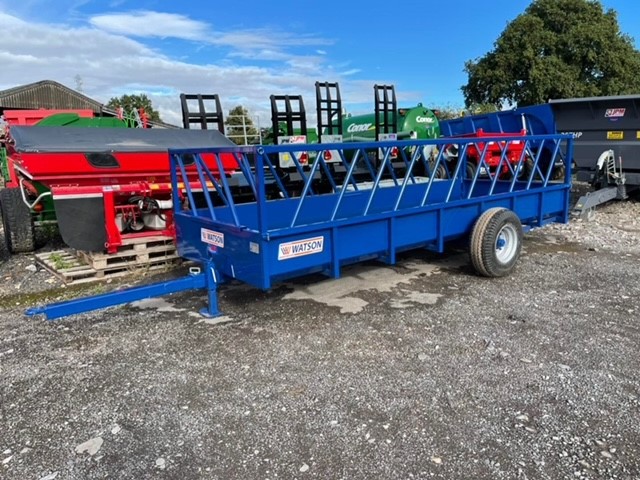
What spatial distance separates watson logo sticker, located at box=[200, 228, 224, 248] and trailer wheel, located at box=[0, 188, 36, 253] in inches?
134

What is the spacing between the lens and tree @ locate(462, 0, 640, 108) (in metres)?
22.1

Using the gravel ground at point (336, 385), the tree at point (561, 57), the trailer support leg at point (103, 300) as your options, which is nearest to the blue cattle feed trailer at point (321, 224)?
the trailer support leg at point (103, 300)

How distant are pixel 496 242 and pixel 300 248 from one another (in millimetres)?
2297

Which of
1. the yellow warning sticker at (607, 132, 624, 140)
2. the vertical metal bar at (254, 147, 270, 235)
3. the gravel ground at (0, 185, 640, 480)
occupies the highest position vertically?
the yellow warning sticker at (607, 132, 624, 140)

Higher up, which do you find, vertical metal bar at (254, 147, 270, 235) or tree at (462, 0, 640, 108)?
tree at (462, 0, 640, 108)

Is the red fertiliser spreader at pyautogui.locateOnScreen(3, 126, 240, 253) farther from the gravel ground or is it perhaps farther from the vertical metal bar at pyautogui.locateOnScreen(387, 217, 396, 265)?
the vertical metal bar at pyautogui.locateOnScreen(387, 217, 396, 265)

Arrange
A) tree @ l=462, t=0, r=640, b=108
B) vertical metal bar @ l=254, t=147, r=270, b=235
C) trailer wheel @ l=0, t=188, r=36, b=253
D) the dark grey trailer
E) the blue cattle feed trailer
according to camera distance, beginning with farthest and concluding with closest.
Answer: tree @ l=462, t=0, r=640, b=108 < the dark grey trailer < trailer wheel @ l=0, t=188, r=36, b=253 < the blue cattle feed trailer < vertical metal bar @ l=254, t=147, r=270, b=235

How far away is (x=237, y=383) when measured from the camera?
327 cm

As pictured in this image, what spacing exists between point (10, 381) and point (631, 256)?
248 inches

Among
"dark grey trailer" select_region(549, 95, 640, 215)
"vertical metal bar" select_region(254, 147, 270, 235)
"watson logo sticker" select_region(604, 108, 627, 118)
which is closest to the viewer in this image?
"vertical metal bar" select_region(254, 147, 270, 235)

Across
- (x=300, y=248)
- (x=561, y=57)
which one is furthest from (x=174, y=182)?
(x=561, y=57)

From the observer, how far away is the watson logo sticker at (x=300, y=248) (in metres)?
3.79

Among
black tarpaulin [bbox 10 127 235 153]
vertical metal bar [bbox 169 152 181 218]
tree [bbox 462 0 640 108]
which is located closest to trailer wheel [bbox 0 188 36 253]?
black tarpaulin [bbox 10 127 235 153]

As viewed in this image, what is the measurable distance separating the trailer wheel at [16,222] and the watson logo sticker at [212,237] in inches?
A: 134
